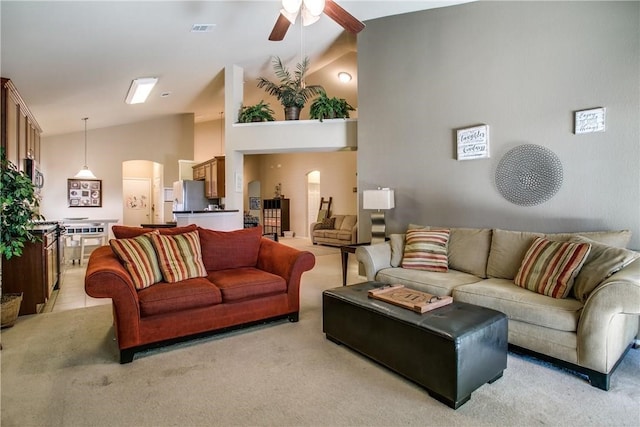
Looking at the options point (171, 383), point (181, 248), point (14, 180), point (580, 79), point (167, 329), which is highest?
point (580, 79)

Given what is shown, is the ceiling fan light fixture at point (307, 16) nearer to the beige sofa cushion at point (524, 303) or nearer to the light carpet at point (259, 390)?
the beige sofa cushion at point (524, 303)

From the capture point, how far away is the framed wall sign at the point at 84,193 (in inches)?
288

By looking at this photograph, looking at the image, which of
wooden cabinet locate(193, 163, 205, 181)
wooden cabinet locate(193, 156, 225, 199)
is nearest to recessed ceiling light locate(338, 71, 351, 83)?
wooden cabinet locate(193, 156, 225, 199)

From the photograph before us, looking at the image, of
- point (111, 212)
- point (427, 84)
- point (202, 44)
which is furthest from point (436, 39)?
point (111, 212)

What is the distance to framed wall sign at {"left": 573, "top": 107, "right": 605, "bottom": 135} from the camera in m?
3.01

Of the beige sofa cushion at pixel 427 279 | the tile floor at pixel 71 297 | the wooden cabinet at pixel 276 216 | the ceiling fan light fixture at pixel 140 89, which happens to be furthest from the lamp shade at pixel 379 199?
the wooden cabinet at pixel 276 216

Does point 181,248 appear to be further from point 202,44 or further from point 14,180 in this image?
point 202,44

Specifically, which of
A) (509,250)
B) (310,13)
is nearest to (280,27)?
(310,13)

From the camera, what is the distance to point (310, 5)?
257cm

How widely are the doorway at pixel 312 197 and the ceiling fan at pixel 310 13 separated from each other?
7.02 metres

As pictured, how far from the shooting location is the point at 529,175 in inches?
136

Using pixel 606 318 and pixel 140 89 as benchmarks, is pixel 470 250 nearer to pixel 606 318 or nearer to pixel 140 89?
pixel 606 318

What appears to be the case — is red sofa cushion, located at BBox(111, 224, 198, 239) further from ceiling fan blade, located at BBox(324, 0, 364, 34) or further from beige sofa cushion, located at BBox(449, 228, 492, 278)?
beige sofa cushion, located at BBox(449, 228, 492, 278)

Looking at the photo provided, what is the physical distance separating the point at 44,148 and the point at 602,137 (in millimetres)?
9390
